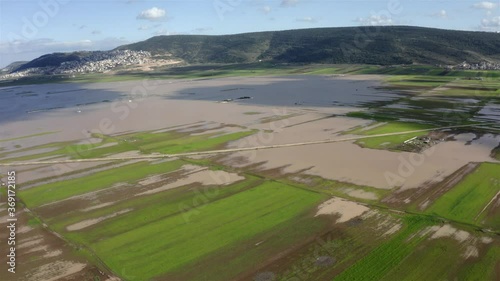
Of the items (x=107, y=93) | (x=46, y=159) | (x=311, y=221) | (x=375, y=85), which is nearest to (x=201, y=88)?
(x=107, y=93)

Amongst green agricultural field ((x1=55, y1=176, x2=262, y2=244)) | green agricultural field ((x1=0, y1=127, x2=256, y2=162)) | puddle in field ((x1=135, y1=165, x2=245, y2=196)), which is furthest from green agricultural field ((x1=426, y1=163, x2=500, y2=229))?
green agricultural field ((x1=0, y1=127, x2=256, y2=162))

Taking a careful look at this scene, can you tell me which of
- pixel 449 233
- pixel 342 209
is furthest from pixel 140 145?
pixel 449 233

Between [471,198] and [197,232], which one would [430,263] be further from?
[197,232]

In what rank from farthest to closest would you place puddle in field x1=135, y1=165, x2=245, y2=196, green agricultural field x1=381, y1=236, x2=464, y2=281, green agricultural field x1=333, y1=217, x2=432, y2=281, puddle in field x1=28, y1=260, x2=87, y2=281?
puddle in field x1=135, y1=165, x2=245, y2=196 → puddle in field x1=28, y1=260, x2=87, y2=281 → green agricultural field x1=333, y1=217, x2=432, y2=281 → green agricultural field x1=381, y1=236, x2=464, y2=281

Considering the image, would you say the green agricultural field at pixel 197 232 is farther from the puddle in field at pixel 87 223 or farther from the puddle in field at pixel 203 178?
the puddle in field at pixel 203 178

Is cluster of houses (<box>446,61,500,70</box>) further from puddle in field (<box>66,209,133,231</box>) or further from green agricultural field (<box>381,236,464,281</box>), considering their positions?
puddle in field (<box>66,209,133,231</box>)

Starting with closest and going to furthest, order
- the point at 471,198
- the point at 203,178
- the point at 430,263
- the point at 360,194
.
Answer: the point at 430,263, the point at 471,198, the point at 360,194, the point at 203,178

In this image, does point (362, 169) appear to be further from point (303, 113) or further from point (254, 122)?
point (303, 113)
